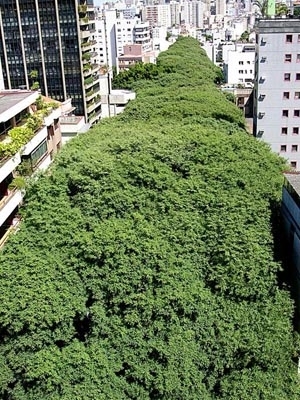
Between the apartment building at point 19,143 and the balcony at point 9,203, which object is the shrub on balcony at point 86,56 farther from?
the balcony at point 9,203

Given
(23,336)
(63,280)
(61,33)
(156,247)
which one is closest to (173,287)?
(156,247)

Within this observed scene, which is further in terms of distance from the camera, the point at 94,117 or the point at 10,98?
the point at 94,117

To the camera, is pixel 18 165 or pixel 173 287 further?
pixel 18 165

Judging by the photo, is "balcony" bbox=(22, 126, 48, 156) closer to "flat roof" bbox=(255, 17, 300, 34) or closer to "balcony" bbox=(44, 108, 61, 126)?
"balcony" bbox=(44, 108, 61, 126)

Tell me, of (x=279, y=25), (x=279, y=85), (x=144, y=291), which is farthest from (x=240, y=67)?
(x=144, y=291)

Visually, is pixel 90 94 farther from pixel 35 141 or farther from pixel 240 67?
pixel 240 67

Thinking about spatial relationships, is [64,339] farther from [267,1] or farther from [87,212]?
[267,1]

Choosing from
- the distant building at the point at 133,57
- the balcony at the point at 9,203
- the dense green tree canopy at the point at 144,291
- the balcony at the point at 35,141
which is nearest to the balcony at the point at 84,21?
the balcony at the point at 35,141
